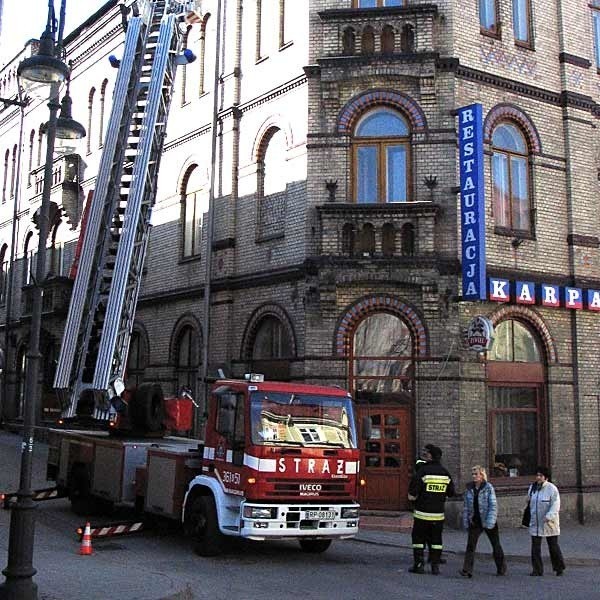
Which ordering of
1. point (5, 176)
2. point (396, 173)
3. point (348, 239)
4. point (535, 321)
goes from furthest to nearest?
point (5, 176) < point (535, 321) < point (396, 173) < point (348, 239)

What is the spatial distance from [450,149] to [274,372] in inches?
227

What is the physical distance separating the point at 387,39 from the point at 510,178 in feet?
12.9

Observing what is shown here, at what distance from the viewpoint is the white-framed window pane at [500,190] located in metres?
17.3

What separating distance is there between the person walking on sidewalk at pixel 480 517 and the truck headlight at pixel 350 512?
1.50 metres

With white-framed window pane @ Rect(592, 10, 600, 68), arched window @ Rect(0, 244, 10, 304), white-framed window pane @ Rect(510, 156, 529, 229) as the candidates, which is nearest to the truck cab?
white-framed window pane @ Rect(510, 156, 529, 229)

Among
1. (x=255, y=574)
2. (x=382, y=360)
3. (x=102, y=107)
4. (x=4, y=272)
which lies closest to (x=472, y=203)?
(x=382, y=360)

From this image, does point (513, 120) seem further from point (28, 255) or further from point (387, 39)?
point (28, 255)

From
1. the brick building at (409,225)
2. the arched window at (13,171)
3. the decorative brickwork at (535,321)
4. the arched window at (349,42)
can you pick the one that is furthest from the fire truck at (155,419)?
the arched window at (13,171)

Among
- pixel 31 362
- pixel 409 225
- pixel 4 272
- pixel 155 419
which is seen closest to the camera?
pixel 31 362

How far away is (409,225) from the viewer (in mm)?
16078

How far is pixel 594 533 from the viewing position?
15719mm

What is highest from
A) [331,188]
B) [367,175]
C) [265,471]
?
[367,175]

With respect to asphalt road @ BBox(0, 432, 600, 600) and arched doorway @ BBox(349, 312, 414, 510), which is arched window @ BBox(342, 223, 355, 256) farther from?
asphalt road @ BBox(0, 432, 600, 600)

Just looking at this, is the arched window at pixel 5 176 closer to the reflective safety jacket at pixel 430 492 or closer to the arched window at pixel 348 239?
the arched window at pixel 348 239
